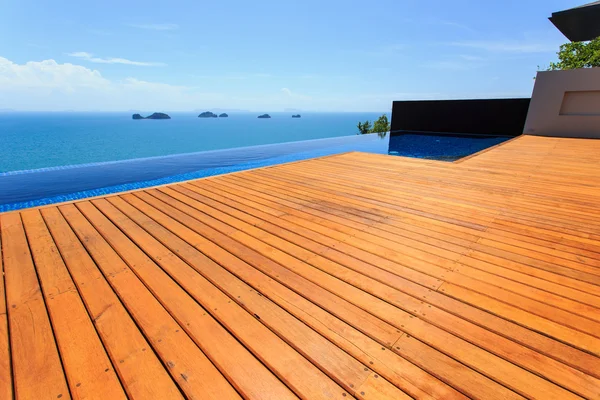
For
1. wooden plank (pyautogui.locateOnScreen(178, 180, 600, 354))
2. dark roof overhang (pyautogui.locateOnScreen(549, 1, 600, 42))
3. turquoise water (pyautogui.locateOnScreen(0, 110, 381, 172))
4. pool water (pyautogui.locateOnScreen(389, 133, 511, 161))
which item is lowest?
turquoise water (pyautogui.locateOnScreen(0, 110, 381, 172))

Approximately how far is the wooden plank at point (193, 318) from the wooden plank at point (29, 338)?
0.38 m

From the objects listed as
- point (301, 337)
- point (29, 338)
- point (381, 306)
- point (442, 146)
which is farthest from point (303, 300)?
point (442, 146)

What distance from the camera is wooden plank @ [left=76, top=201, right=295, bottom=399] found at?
2.85 ft

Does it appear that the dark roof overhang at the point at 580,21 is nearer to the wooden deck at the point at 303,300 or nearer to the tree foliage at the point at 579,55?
the wooden deck at the point at 303,300

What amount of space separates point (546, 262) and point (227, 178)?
2956mm

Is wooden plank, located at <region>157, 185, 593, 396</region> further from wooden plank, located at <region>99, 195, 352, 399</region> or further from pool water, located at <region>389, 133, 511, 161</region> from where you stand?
pool water, located at <region>389, 133, 511, 161</region>

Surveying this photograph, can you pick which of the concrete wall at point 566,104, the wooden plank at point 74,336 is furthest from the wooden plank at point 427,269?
the concrete wall at point 566,104

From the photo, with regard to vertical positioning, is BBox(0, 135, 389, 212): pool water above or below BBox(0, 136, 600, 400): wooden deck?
below

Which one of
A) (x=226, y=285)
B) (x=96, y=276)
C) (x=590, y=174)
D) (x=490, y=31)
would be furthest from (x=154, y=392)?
(x=490, y=31)

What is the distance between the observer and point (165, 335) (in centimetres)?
105

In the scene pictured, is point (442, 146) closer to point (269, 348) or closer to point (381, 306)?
point (381, 306)

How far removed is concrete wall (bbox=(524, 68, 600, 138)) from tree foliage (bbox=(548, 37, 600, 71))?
11.4m

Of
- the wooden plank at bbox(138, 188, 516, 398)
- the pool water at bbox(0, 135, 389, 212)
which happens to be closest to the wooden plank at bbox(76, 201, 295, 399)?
the wooden plank at bbox(138, 188, 516, 398)

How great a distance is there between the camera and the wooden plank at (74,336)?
858 mm
